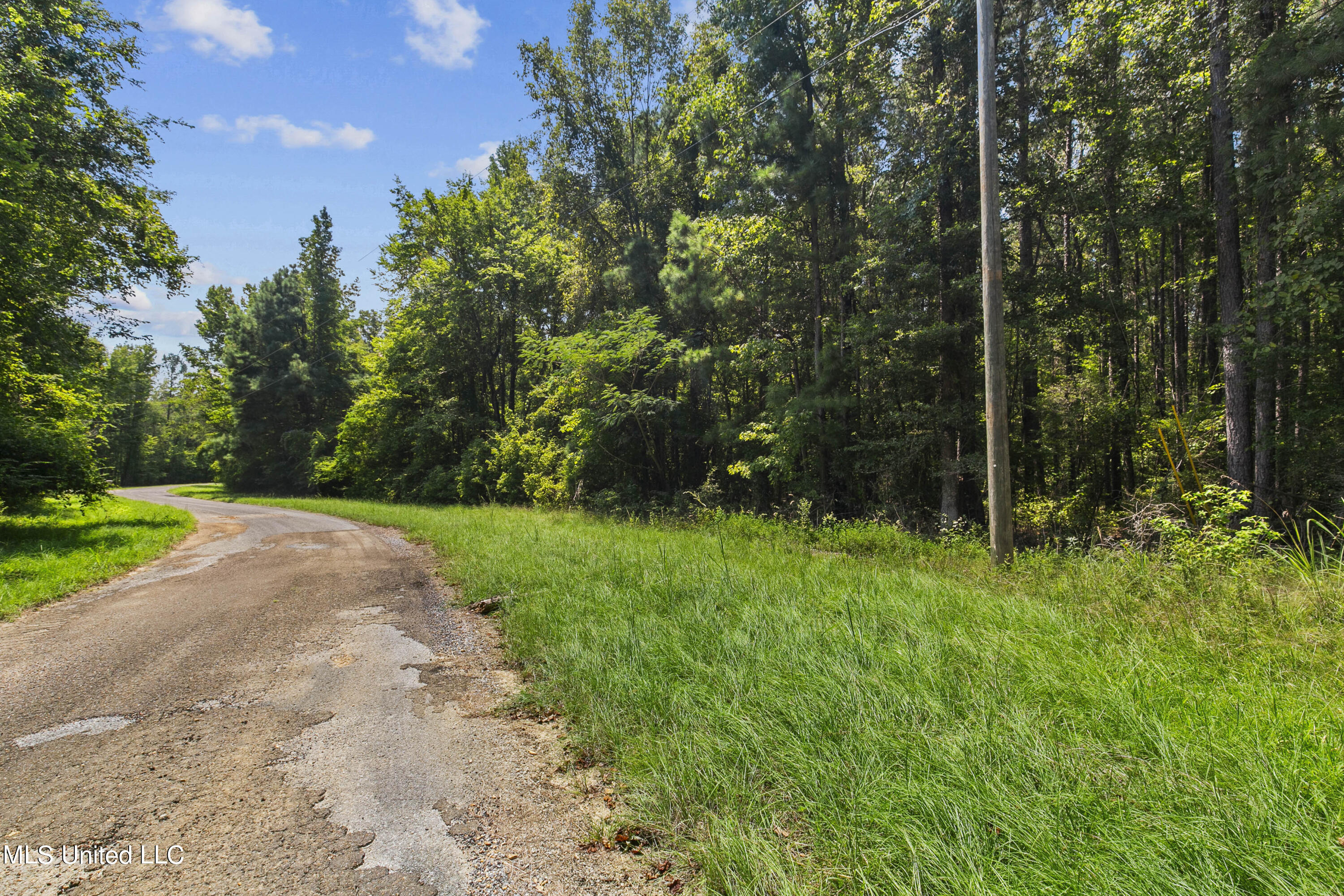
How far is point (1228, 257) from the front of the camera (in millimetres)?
9922

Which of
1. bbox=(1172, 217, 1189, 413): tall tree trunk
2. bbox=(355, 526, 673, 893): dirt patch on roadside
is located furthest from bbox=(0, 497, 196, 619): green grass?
bbox=(1172, 217, 1189, 413): tall tree trunk

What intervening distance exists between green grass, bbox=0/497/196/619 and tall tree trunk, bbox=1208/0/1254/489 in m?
17.9

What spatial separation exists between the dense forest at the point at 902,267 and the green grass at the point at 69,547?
1.22m

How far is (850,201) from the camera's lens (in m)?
14.4

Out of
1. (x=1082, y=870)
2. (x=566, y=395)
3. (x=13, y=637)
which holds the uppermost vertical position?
(x=566, y=395)

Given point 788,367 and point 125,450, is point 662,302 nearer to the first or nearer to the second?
point 788,367

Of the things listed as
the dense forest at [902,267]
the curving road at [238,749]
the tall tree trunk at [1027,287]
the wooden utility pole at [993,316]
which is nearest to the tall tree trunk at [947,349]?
the dense forest at [902,267]

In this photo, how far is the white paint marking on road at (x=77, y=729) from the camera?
3.18 metres

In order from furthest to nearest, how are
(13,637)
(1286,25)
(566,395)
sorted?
(566,395) → (1286,25) → (13,637)

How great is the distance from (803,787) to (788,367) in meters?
13.1

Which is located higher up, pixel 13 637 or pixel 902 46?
pixel 902 46

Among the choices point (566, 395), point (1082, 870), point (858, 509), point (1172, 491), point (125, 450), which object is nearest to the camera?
point (1082, 870)

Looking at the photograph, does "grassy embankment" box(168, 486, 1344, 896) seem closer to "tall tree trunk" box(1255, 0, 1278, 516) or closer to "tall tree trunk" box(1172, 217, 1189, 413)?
"tall tree trunk" box(1255, 0, 1278, 516)

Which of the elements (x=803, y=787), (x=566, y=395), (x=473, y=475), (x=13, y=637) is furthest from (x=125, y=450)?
(x=803, y=787)
